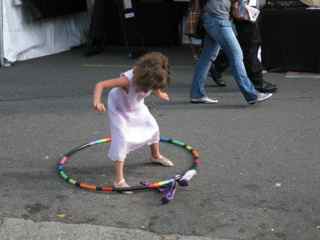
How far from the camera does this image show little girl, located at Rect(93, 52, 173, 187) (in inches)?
185

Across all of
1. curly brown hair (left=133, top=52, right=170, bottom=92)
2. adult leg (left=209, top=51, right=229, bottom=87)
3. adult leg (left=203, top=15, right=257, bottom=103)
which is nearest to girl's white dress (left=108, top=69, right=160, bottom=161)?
curly brown hair (left=133, top=52, right=170, bottom=92)

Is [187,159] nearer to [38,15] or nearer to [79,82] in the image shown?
[79,82]

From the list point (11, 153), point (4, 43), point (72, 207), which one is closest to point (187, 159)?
point (72, 207)

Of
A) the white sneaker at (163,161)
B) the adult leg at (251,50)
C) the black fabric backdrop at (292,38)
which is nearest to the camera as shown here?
the white sneaker at (163,161)

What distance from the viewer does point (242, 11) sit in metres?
7.24

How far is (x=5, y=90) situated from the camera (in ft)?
27.9

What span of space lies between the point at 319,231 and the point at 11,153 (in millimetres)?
3099

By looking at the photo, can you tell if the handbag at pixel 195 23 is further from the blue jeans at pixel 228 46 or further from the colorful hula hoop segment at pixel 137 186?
the colorful hula hoop segment at pixel 137 186

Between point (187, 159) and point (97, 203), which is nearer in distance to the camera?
point (97, 203)

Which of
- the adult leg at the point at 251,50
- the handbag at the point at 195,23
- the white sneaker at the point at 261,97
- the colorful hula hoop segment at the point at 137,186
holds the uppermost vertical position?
the handbag at the point at 195,23

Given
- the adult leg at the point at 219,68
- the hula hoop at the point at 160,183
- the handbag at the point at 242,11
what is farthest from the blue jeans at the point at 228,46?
the hula hoop at the point at 160,183

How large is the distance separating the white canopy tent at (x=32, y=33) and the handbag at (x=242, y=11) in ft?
13.8

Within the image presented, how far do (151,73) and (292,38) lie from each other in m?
4.62

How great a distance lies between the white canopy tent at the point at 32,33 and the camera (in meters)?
9.92
